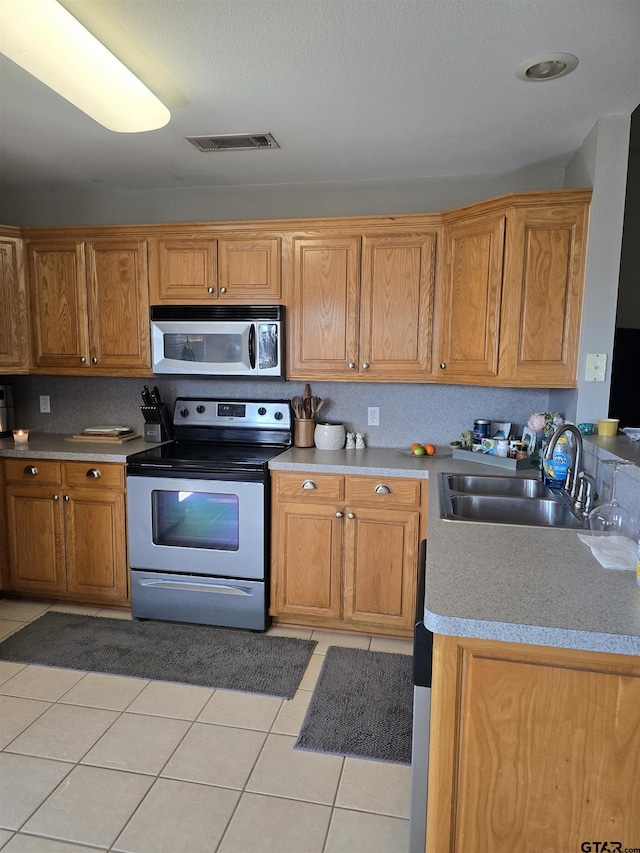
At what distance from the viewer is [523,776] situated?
1.14m

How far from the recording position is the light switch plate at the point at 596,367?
7.89 ft

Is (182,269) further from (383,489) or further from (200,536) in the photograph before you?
(383,489)

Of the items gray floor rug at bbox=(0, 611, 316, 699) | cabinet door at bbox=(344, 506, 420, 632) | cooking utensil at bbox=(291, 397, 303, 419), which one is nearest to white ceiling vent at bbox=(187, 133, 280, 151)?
cooking utensil at bbox=(291, 397, 303, 419)

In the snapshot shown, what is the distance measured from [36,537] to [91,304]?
4.49ft

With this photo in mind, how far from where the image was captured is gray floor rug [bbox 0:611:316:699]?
2416mm

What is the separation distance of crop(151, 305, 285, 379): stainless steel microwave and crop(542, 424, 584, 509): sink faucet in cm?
152

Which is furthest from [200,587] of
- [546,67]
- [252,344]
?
[546,67]

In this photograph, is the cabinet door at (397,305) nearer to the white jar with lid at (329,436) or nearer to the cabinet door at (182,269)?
the white jar with lid at (329,436)

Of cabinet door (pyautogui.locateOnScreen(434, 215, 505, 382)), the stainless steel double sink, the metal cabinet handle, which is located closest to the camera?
the stainless steel double sink

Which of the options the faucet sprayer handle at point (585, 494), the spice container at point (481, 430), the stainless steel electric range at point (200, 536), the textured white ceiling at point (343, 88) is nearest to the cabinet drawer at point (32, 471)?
the stainless steel electric range at point (200, 536)

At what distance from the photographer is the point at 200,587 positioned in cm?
281

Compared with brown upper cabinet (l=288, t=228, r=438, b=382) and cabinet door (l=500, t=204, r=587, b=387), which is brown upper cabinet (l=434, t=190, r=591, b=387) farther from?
brown upper cabinet (l=288, t=228, r=438, b=382)

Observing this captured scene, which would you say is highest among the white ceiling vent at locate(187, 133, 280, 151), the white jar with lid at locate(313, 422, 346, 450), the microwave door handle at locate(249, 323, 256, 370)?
the white ceiling vent at locate(187, 133, 280, 151)

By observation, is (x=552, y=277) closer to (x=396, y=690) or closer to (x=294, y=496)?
(x=294, y=496)
